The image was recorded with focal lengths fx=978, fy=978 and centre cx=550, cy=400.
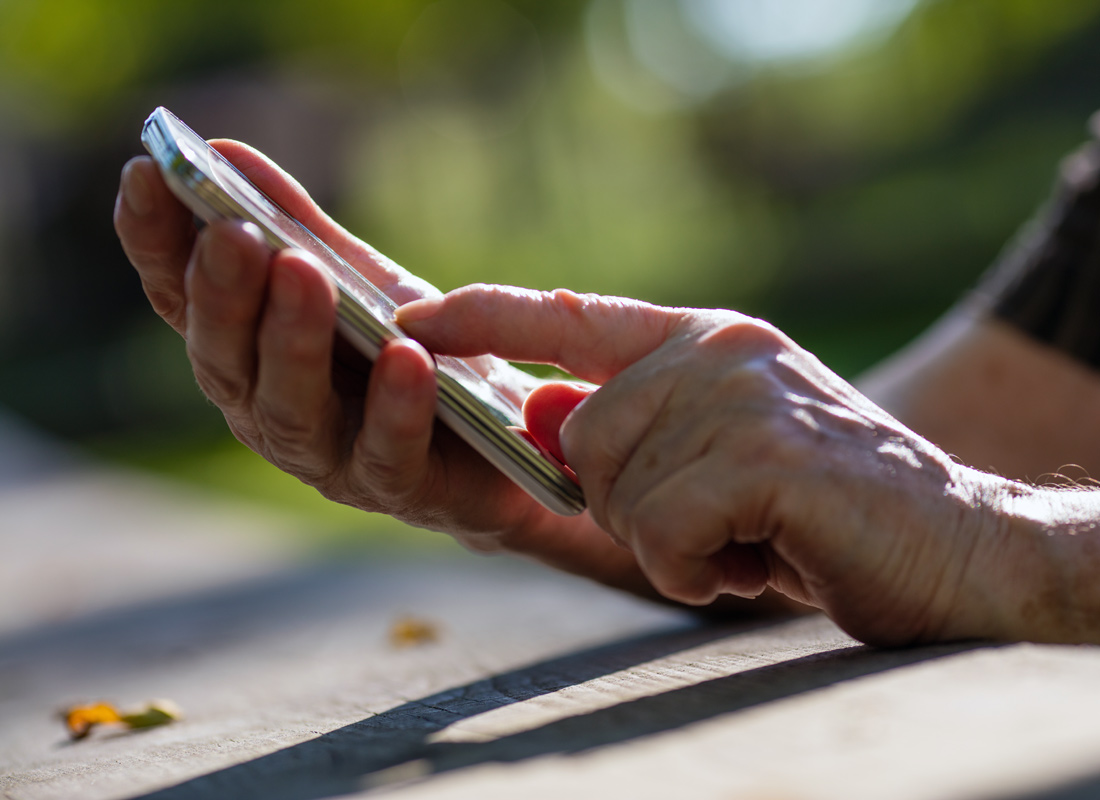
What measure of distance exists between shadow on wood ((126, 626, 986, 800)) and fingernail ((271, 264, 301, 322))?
1.89 ft

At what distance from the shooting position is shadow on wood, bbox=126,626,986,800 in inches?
41.7

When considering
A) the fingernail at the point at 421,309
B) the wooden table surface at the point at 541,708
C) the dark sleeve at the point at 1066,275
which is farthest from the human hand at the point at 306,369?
the dark sleeve at the point at 1066,275

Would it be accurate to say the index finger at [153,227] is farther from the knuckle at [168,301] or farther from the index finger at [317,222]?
the index finger at [317,222]

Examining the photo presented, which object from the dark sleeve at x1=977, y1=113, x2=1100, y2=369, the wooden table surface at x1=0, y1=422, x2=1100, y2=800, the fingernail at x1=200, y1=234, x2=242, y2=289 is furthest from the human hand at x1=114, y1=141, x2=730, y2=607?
the dark sleeve at x1=977, y1=113, x2=1100, y2=369

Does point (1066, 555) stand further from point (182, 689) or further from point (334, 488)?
point (182, 689)

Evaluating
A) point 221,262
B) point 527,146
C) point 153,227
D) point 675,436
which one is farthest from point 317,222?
point 527,146

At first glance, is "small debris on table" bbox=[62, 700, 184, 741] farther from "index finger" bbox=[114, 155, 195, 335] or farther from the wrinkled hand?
the wrinkled hand

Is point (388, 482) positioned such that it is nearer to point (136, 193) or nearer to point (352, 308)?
point (352, 308)

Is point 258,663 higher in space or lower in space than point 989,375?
lower

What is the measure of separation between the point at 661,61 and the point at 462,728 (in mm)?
27938

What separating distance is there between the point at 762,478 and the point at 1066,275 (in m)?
1.84

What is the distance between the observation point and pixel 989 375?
2.67m

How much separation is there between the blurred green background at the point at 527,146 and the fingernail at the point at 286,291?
468 inches

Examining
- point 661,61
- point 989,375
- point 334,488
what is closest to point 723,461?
point 334,488
